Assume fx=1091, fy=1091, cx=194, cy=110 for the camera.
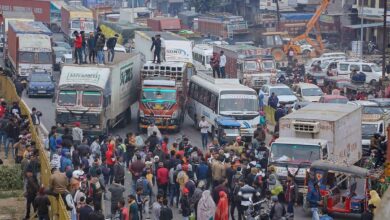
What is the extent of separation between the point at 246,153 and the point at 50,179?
8.23 m

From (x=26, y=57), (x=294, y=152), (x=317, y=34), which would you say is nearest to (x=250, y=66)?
(x=26, y=57)

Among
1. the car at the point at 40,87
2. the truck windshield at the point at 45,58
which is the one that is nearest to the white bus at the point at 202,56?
the truck windshield at the point at 45,58

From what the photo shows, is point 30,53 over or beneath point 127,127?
over

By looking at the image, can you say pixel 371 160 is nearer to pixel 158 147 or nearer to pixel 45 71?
pixel 158 147

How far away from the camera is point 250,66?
57.8 m

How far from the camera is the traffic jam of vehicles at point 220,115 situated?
90.3ft

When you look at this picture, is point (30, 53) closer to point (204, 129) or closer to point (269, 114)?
point (269, 114)

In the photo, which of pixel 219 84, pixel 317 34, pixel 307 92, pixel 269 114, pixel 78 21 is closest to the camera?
pixel 219 84

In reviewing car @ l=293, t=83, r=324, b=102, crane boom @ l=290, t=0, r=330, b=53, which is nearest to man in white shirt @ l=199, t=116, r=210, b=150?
car @ l=293, t=83, r=324, b=102

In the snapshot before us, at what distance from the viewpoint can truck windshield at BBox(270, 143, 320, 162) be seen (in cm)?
3017

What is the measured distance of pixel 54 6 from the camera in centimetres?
10256

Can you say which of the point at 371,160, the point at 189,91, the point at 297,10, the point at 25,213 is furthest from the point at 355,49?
the point at 25,213

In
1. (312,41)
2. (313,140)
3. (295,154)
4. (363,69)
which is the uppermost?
(313,140)

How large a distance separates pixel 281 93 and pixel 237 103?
8.80 metres
